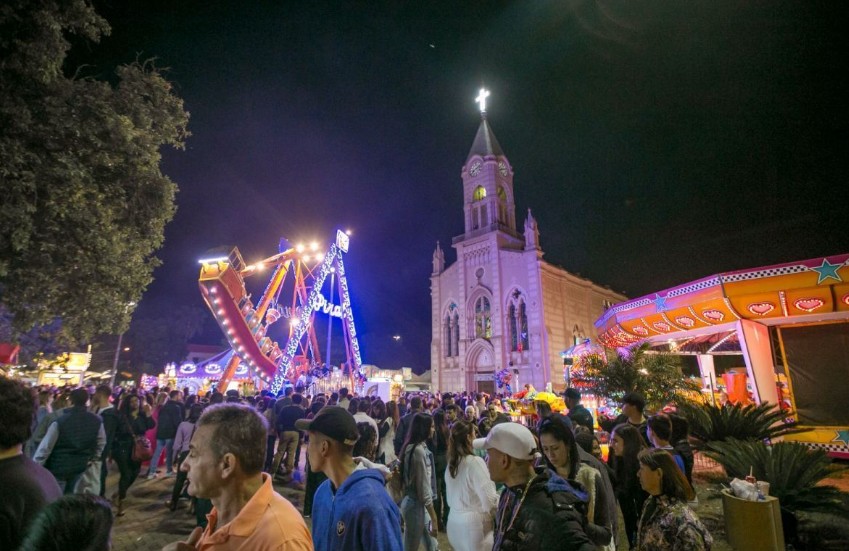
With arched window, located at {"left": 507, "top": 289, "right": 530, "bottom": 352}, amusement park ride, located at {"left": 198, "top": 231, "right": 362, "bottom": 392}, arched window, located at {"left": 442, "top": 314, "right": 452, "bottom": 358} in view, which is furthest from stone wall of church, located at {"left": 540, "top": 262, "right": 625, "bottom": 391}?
amusement park ride, located at {"left": 198, "top": 231, "right": 362, "bottom": 392}

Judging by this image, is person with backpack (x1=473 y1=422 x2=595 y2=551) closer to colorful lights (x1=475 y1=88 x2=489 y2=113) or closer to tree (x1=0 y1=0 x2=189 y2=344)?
tree (x1=0 y1=0 x2=189 y2=344)

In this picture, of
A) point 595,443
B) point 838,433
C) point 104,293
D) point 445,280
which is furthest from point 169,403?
point 445,280

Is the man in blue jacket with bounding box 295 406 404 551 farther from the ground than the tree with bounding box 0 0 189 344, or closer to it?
closer to it

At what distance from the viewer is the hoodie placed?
1.98m

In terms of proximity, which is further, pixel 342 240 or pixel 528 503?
pixel 342 240

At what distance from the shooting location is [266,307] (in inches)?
720

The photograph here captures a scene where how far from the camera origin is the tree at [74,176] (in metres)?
6.95

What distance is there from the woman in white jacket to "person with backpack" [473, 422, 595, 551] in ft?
4.54

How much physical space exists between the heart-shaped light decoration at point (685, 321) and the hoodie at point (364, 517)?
564 inches

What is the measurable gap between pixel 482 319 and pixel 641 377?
2151cm

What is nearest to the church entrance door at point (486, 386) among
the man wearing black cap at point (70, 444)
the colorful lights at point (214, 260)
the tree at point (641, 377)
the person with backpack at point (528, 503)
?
the tree at point (641, 377)

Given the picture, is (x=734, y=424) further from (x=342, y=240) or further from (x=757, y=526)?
(x=342, y=240)

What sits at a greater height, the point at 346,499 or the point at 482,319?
the point at 482,319

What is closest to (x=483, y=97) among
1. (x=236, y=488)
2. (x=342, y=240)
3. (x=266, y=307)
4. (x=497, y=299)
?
(x=497, y=299)
